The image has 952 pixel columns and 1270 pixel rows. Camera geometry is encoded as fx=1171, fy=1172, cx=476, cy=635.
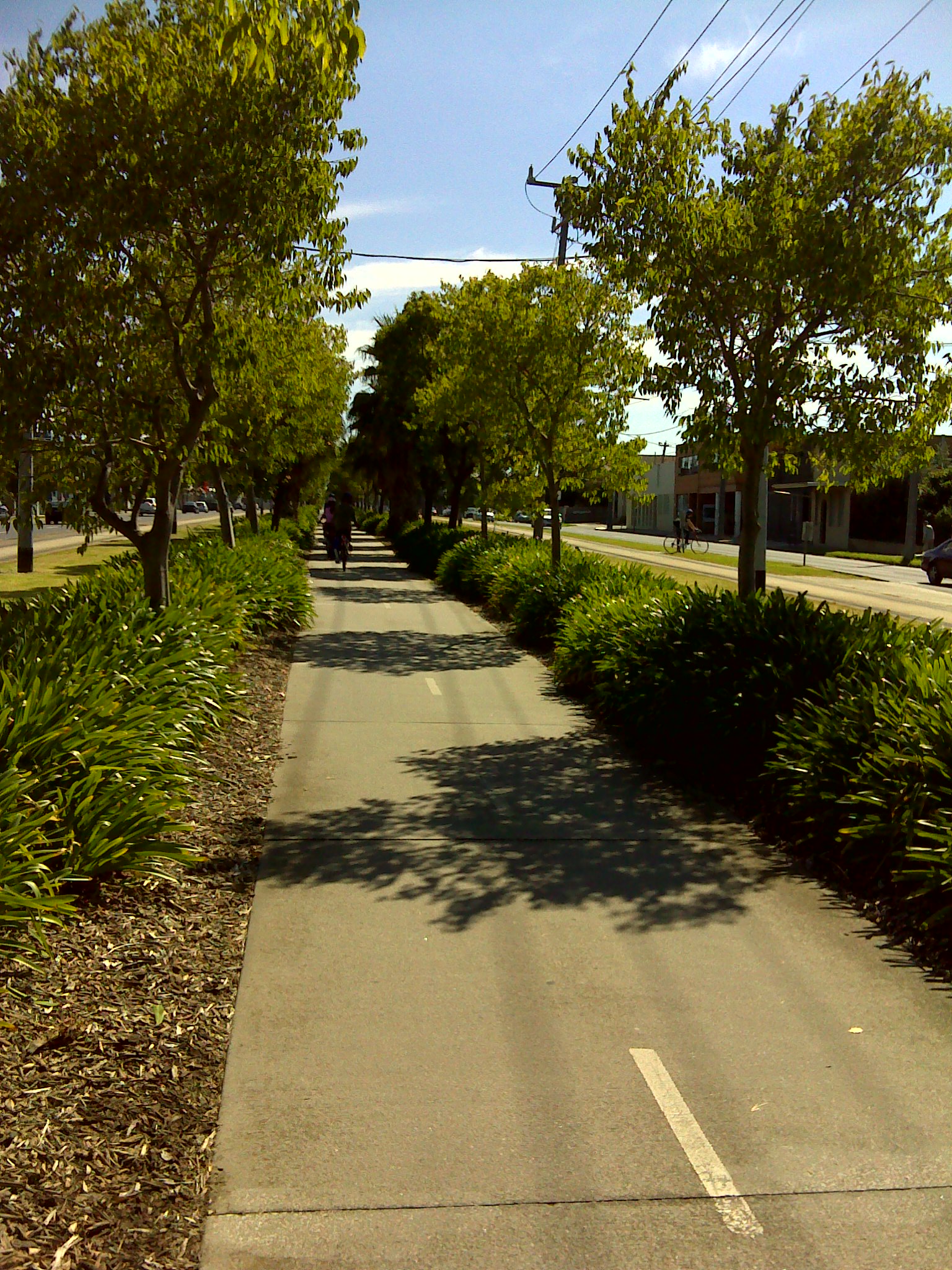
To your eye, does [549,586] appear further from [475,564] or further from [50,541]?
[50,541]

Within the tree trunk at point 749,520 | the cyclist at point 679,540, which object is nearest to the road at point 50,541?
the cyclist at point 679,540

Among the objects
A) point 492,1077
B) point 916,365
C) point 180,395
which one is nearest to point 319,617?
point 180,395

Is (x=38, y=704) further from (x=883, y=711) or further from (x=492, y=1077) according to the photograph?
(x=883, y=711)

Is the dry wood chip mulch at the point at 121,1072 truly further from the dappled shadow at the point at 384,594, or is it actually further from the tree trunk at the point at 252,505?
the tree trunk at the point at 252,505

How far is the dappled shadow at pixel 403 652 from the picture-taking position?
14461 mm

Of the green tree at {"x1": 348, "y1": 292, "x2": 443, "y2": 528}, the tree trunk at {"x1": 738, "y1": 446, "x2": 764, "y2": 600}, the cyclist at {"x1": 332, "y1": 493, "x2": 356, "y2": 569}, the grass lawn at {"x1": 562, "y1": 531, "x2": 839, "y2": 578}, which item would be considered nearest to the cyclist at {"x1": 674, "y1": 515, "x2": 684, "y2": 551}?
the grass lawn at {"x1": 562, "y1": 531, "x2": 839, "y2": 578}

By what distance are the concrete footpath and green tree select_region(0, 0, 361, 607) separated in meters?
4.69

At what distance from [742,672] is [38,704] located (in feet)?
16.9

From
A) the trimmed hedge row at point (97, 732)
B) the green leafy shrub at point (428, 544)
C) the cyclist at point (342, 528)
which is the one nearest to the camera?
the trimmed hedge row at point (97, 732)

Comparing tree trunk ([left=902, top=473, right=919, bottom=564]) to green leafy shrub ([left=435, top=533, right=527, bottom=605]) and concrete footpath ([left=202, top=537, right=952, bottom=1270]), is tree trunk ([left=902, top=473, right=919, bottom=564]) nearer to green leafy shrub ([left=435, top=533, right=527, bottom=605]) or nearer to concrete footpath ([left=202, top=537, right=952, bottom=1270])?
green leafy shrub ([left=435, top=533, right=527, bottom=605])

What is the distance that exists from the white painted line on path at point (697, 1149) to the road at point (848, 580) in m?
12.2

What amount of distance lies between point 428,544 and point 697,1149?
29233 millimetres

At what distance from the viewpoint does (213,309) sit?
1130 cm

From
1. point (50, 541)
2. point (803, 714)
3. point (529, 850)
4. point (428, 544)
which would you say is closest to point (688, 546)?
point (428, 544)
